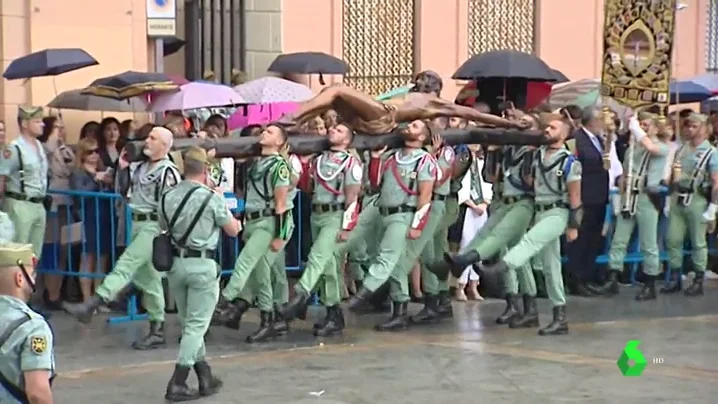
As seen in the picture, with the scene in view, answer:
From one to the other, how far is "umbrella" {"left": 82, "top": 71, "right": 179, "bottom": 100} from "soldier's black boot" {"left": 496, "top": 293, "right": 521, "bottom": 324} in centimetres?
382

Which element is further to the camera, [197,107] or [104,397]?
[197,107]

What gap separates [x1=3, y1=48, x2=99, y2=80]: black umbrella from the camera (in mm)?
14039

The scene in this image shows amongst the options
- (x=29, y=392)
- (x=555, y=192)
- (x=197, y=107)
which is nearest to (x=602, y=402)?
(x=555, y=192)

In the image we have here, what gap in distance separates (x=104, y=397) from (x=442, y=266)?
3.98m

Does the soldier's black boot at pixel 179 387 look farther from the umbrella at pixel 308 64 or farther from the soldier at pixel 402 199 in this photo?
the umbrella at pixel 308 64

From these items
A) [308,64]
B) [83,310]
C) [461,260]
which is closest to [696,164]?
[461,260]

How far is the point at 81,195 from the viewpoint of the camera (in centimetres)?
1328

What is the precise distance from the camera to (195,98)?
1401 centimetres

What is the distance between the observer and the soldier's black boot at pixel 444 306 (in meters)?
13.4

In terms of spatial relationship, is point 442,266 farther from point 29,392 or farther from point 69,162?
point 29,392

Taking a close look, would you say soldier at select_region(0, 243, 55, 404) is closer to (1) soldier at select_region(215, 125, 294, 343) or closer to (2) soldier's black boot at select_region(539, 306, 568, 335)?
(1) soldier at select_region(215, 125, 294, 343)

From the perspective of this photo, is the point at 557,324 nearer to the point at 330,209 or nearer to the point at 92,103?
the point at 330,209

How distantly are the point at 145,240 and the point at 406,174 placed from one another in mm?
2322

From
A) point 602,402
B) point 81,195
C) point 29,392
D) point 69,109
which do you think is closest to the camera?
point 29,392
